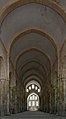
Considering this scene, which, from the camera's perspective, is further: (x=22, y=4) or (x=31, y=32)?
(x=31, y=32)

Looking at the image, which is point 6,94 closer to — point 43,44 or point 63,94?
point 63,94

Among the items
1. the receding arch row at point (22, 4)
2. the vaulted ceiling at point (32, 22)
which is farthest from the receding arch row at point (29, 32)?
the receding arch row at point (22, 4)

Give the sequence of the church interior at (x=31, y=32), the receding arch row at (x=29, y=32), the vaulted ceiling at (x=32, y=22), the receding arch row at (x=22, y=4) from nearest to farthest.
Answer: the receding arch row at (x=22, y=4)
the vaulted ceiling at (x=32, y=22)
the church interior at (x=31, y=32)
the receding arch row at (x=29, y=32)

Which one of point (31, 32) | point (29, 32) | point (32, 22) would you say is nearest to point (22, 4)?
point (32, 22)

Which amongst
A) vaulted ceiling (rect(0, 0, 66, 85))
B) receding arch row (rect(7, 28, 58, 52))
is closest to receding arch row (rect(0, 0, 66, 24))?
vaulted ceiling (rect(0, 0, 66, 85))

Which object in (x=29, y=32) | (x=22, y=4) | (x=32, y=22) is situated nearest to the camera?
(x=22, y=4)

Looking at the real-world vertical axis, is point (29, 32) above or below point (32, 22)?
below

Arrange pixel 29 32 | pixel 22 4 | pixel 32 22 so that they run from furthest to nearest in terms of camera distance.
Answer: pixel 29 32 < pixel 32 22 < pixel 22 4

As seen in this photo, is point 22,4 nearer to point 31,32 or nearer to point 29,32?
point 29,32

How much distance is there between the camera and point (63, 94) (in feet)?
110

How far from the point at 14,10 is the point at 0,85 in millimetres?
9792

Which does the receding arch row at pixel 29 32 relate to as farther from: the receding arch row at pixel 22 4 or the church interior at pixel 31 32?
the receding arch row at pixel 22 4

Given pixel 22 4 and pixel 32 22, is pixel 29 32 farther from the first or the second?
pixel 22 4

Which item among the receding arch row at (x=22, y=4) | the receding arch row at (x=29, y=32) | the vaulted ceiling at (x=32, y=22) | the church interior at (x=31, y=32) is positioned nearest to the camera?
the receding arch row at (x=22, y=4)
